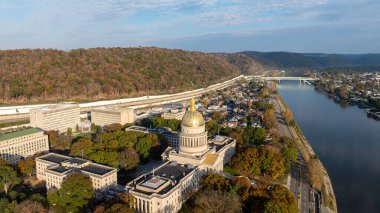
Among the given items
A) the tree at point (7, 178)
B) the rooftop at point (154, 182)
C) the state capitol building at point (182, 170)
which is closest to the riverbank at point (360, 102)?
the state capitol building at point (182, 170)

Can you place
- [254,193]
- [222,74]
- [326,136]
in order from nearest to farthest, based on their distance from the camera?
[254,193] < [326,136] < [222,74]

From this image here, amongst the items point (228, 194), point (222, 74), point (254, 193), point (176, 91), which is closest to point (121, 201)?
point (228, 194)

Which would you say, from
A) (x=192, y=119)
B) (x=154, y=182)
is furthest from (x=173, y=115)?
(x=154, y=182)

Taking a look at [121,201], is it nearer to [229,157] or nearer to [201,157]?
[201,157]

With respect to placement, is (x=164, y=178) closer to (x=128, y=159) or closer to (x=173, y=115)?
(x=128, y=159)

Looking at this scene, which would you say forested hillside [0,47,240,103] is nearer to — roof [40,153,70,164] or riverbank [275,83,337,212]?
roof [40,153,70,164]

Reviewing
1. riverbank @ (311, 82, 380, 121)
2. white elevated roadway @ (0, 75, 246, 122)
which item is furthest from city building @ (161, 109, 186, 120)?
riverbank @ (311, 82, 380, 121)
